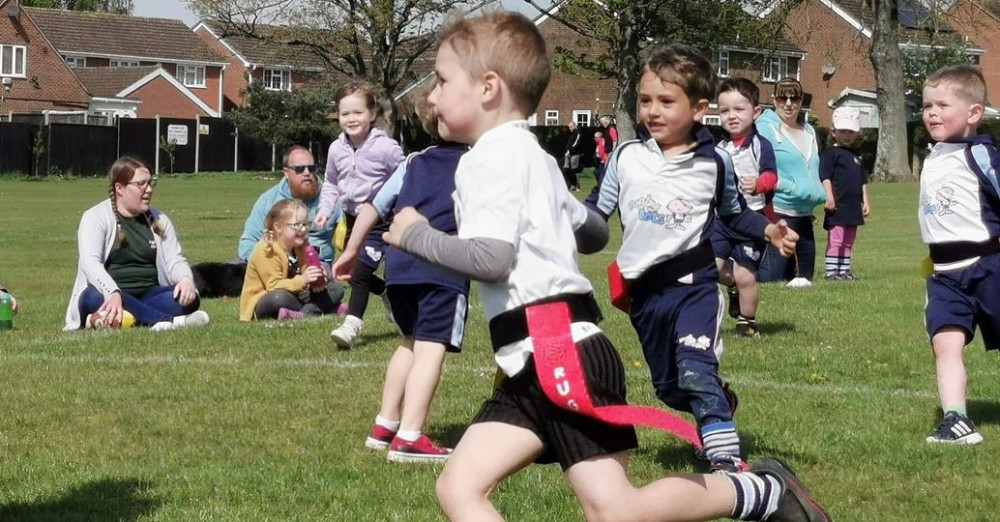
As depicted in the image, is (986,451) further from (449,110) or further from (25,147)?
(25,147)

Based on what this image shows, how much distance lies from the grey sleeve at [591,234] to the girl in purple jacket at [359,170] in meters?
5.20

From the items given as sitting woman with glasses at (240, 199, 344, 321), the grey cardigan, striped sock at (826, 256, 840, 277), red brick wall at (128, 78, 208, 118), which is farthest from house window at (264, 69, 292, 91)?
the grey cardigan

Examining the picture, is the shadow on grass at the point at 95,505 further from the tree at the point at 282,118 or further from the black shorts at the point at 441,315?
the tree at the point at 282,118

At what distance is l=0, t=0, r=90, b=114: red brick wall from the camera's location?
3039 inches

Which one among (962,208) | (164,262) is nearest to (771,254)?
(164,262)

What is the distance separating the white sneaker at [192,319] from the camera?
11.7 metres

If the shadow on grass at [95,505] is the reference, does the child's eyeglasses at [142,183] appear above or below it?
above

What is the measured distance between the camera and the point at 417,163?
6641 millimetres

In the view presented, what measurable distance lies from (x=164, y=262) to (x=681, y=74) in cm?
695

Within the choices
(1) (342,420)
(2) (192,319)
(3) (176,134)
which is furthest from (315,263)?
(3) (176,134)

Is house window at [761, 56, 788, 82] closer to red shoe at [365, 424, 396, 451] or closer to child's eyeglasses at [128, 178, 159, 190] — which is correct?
child's eyeglasses at [128, 178, 159, 190]

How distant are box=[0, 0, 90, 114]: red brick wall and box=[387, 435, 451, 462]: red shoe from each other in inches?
2938

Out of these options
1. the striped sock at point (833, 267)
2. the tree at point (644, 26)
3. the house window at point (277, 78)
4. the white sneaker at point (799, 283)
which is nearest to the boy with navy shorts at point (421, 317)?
the white sneaker at point (799, 283)

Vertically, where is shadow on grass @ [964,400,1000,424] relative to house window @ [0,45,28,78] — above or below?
below
